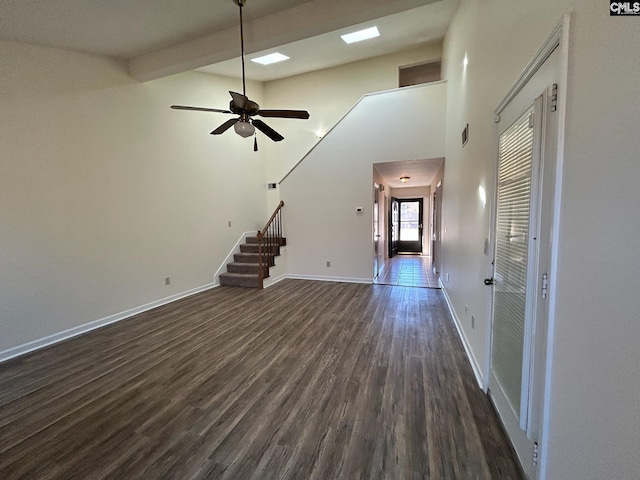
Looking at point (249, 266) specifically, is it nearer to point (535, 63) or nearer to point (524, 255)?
point (524, 255)

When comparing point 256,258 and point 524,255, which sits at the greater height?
point 524,255

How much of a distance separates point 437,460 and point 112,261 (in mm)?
4509

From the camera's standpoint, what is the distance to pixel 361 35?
229 inches

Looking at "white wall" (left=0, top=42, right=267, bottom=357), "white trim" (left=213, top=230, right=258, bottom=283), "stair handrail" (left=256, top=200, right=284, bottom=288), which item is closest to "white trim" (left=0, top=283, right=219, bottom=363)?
"white wall" (left=0, top=42, right=267, bottom=357)

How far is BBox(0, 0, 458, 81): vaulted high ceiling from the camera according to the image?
2732 millimetres

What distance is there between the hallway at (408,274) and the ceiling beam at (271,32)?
460cm

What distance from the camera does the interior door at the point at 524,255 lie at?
1344mm

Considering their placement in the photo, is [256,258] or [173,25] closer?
[173,25]

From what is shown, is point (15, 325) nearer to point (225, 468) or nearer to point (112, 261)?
point (112, 261)

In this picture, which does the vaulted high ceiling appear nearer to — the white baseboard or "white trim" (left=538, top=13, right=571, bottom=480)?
"white trim" (left=538, top=13, right=571, bottom=480)

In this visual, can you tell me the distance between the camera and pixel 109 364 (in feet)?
9.40

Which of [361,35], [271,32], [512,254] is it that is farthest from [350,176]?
[512,254]

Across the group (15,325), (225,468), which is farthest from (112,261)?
(225,468)

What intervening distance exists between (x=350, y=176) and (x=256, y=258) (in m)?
2.80
